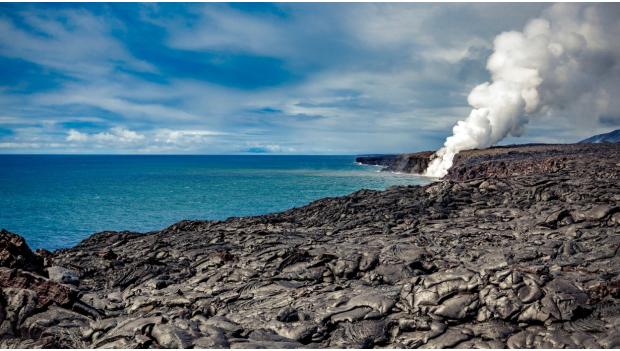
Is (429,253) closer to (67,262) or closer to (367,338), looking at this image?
(367,338)

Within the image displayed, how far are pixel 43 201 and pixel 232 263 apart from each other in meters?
75.9

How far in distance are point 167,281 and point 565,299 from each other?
16.7 metres

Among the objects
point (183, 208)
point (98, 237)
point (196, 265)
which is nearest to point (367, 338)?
point (196, 265)

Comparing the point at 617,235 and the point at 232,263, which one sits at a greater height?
the point at 617,235

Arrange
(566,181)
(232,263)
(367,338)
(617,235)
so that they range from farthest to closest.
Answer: (566,181) < (232,263) < (617,235) < (367,338)

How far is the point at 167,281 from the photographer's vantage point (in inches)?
822

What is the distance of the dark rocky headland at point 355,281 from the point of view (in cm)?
1341

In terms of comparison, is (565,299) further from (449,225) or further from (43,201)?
(43,201)

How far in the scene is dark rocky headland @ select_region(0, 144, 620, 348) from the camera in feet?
44.0

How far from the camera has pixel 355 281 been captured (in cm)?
1816

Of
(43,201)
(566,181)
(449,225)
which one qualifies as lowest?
(43,201)

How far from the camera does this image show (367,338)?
43.9 feet

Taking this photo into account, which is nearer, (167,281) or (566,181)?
(167,281)

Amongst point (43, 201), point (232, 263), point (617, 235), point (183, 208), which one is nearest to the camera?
point (617, 235)
